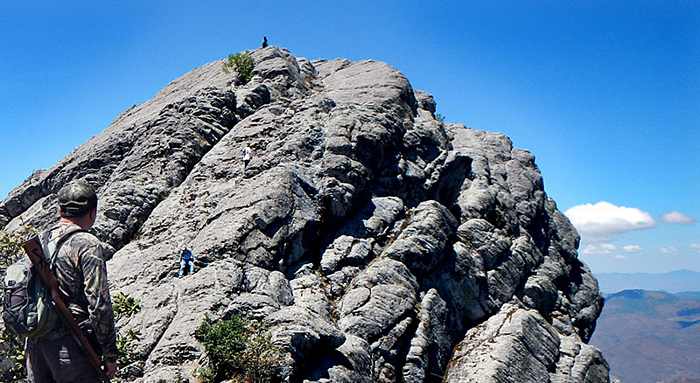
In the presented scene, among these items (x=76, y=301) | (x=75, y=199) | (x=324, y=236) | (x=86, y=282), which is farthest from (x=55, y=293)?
(x=324, y=236)

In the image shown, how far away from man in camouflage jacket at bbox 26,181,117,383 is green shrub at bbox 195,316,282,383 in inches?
463

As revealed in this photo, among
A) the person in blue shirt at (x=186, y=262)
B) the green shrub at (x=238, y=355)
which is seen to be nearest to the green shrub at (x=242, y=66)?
the person in blue shirt at (x=186, y=262)

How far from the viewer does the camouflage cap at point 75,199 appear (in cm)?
974

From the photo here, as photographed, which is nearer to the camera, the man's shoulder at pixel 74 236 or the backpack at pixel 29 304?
the backpack at pixel 29 304

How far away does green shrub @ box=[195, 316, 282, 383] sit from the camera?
20.9m

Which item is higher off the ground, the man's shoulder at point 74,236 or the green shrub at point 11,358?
the man's shoulder at point 74,236

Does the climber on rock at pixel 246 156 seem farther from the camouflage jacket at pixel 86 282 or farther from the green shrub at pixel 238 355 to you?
the camouflage jacket at pixel 86 282

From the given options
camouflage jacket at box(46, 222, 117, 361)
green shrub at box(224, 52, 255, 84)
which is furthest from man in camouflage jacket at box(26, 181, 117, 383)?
green shrub at box(224, 52, 255, 84)

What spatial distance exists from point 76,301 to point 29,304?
747mm

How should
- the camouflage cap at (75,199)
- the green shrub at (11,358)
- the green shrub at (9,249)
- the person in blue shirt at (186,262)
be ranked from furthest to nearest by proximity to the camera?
the person in blue shirt at (186,262), the green shrub at (9,249), the green shrub at (11,358), the camouflage cap at (75,199)

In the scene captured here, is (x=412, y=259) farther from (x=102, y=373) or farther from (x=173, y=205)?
(x=102, y=373)

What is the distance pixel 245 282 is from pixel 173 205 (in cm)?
970

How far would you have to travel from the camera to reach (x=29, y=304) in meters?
9.22

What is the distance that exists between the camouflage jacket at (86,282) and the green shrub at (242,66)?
127 ft
